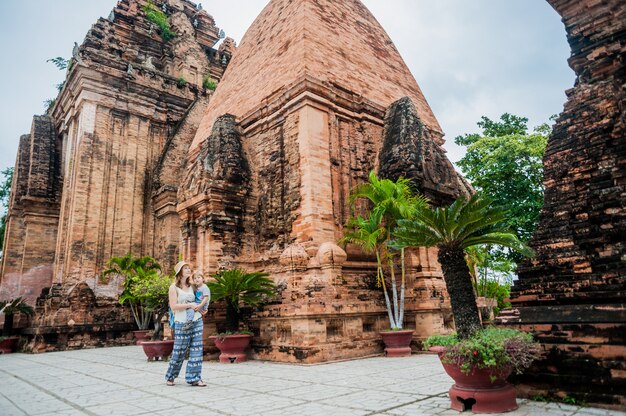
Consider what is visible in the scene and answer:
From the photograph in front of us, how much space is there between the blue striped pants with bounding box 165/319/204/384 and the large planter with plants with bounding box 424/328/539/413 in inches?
137

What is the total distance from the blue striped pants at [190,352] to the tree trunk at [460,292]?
138 inches

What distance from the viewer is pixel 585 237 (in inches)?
184

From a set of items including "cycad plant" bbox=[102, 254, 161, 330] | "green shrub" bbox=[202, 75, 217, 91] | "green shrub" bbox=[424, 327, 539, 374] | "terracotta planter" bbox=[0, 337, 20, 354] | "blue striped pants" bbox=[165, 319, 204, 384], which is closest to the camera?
"green shrub" bbox=[424, 327, 539, 374]

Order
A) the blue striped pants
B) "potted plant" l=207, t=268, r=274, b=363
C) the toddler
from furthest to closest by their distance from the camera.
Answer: "potted plant" l=207, t=268, r=274, b=363, the toddler, the blue striped pants

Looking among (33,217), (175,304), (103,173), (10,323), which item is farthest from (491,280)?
(33,217)

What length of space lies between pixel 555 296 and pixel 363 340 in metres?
4.77

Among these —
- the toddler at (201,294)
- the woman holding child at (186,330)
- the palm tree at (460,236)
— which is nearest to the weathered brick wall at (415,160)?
the palm tree at (460,236)

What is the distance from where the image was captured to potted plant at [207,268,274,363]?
8.80 meters

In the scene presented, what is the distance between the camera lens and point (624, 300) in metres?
4.14

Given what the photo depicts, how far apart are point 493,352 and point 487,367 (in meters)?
0.16

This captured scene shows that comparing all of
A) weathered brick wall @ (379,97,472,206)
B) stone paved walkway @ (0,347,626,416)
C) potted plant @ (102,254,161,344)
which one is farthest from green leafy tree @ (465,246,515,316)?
potted plant @ (102,254,161,344)

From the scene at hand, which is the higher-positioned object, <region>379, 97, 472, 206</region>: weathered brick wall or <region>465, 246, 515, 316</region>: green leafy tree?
<region>379, 97, 472, 206</region>: weathered brick wall

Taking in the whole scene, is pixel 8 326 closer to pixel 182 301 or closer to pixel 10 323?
pixel 10 323

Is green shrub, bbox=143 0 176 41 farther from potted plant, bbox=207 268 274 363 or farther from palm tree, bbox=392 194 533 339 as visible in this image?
palm tree, bbox=392 194 533 339
